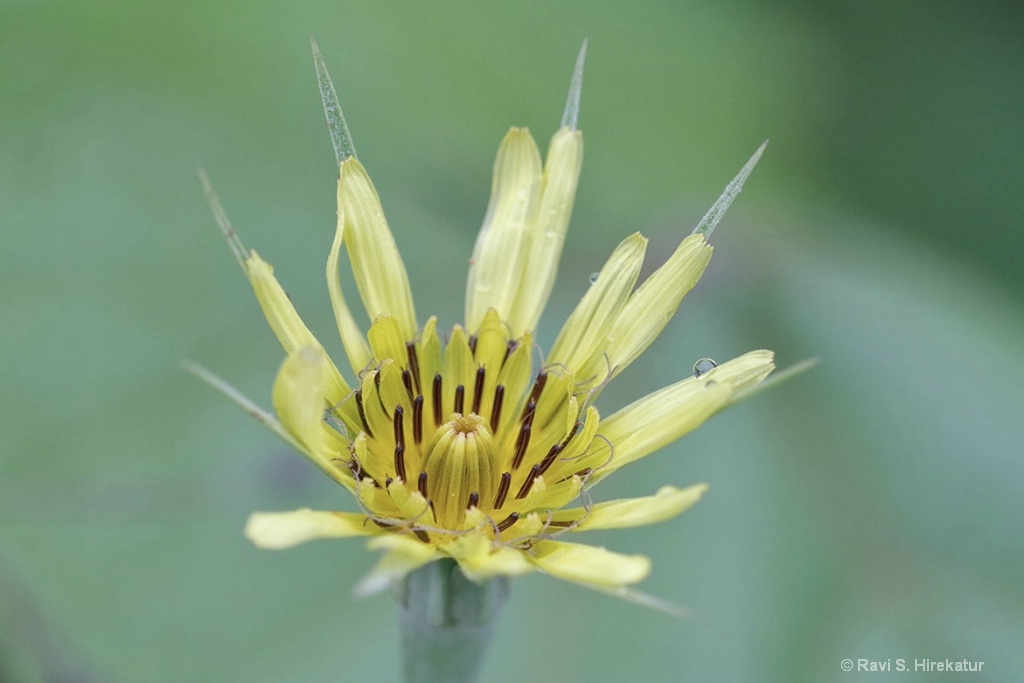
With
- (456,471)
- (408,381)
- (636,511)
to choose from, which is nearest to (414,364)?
(408,381)

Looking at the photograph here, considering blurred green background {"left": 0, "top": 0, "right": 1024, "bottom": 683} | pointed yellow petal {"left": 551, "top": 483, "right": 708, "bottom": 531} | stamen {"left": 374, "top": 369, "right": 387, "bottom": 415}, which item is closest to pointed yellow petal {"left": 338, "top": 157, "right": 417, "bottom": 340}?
stamen {"left": 374, "top": 369, "right": 387, "bottom": 415}

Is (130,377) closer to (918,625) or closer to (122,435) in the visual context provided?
(122,435)

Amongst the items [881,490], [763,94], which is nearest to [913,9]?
[763,94]

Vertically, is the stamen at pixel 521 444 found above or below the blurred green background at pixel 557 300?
below

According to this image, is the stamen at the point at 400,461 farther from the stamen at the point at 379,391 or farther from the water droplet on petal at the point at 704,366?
the water droplet on petal at the point at 704,366

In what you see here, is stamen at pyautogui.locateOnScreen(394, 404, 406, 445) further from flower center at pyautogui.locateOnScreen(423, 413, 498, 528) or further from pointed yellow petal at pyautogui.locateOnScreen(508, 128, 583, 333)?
pointed yellow petal at pyautogui.locateOnScreen(508, 128, 583, 333)

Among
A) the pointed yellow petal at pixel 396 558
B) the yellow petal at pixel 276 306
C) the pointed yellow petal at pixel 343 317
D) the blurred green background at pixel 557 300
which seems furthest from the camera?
the blurred green background at pixel 557 300

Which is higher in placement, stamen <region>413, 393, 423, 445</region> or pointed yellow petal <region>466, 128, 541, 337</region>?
pointed yellow petal <region>466, 128, 541, 337</region>

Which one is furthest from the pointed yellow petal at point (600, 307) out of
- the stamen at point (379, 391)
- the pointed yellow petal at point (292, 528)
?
the pointed yellow petal at point (292, 528)
